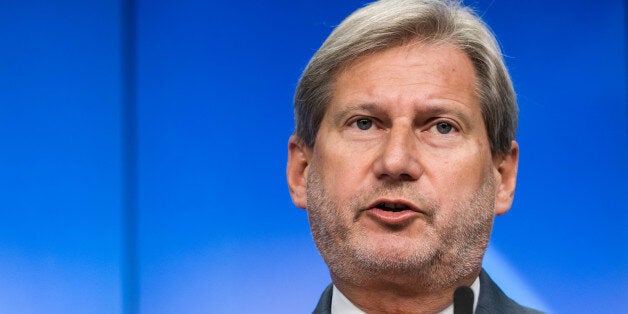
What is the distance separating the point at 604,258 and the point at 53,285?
49.7 inches

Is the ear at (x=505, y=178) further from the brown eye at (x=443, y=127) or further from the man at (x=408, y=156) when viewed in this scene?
the brown eye at (x=443, y=127)

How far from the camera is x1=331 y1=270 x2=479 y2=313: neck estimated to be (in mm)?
1538

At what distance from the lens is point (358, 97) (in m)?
1.58

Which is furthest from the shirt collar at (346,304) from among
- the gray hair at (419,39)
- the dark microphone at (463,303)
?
the dark microphone at (463,303)

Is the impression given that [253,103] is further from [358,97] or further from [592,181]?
[592,181]

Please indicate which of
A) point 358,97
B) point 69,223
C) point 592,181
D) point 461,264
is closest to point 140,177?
point 69,223

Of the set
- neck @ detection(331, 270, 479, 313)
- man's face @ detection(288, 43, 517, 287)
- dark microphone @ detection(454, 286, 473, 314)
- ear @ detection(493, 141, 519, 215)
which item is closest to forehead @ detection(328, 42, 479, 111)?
man's face @ detection(288, 43, 517, 287)

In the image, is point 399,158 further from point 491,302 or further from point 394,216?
point 491,302

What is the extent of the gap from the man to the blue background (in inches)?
19.4

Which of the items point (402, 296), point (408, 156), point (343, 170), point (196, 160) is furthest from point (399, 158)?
point (196, 160)

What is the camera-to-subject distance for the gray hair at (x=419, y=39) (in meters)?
1.60

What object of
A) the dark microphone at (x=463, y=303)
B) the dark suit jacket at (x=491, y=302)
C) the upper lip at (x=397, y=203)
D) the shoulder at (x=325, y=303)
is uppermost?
the upper lip at (x=397, y=203)

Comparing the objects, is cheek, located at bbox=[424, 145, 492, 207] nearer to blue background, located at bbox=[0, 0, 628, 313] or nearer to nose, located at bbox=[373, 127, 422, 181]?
nose, located at bbox=[373, 127, 422, 181]

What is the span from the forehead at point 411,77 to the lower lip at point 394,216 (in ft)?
0.64
